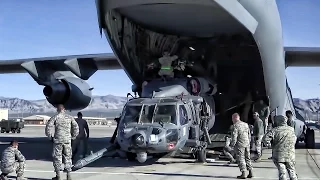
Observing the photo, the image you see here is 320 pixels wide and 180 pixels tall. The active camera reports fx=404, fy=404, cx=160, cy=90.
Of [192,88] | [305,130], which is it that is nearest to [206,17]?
[192,88]

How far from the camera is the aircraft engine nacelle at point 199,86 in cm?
1324

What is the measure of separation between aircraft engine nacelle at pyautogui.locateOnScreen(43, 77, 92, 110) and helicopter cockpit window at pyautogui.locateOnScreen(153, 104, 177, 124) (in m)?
5.98

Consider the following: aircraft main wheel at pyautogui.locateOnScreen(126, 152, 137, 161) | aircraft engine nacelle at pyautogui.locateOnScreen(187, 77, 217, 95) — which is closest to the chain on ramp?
aircraft main wheel at pyautogui.locateOnScreen(126, 152, 137, 161)

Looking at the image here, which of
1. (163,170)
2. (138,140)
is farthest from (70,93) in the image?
(163,170)

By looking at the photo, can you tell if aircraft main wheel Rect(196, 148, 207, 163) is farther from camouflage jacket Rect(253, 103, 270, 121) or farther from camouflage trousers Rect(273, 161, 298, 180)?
camouflage trousers Rect(273, 161, 298, 180)

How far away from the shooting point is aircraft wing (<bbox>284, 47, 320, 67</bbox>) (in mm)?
16094

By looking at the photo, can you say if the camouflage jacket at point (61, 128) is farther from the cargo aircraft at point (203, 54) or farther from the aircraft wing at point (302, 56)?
the aircraft wing at point (302, 56)

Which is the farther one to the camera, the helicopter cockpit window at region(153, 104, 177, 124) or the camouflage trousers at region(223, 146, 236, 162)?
the camouflage trousers at region(223, 146, 236, 162)

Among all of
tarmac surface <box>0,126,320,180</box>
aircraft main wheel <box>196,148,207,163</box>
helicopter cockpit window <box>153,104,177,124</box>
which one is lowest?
tarmac surface <box>0,126,320,180</box>

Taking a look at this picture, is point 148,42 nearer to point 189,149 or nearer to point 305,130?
point 189,149

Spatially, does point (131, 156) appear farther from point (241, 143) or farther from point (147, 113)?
point (241, 143)

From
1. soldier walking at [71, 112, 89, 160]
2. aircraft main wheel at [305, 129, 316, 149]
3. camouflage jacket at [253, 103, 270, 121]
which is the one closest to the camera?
soldier walking at [71, 112, 89, 160]

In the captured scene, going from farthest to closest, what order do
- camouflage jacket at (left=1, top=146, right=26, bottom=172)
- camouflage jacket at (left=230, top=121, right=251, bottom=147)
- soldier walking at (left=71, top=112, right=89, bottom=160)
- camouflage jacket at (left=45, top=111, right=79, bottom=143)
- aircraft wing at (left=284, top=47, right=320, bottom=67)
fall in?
aircraft wing at (left=284, top=47, right=320, bottom=67), soldier walking at (left=71, top=112, right=89, bottom=160), camouflage jacket at (left=230, top=121, right=251, bottom=147), camouflage jacket at (left=45, top=111, right=79, bottom=143), camouflage jacket at (left=1, top=146, right=26, bottom=172)

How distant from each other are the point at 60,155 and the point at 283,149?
4528 millimetres
